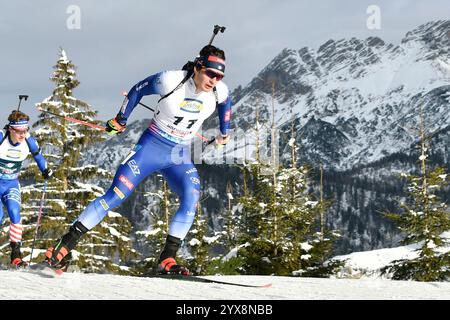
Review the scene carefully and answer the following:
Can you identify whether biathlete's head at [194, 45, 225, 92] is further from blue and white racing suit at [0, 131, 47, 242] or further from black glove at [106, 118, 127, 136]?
blue and white racing suit at [0, 131, 47, 242]

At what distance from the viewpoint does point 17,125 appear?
8789 millimetres

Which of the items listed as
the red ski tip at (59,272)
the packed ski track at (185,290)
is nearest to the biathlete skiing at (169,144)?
the red ski tip at (59,272)

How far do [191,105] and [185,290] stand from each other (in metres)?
2.21

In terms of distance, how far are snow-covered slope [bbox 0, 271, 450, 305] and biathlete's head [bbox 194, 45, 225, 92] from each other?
2.17 m

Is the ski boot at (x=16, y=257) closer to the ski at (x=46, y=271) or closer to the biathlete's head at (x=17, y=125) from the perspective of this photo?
the biathlete's head at (x=17, y=125)

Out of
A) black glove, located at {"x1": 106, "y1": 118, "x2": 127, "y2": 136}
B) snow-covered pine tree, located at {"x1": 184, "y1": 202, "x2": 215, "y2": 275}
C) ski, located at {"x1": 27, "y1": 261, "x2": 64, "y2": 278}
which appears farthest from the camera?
snow-covered pine tree, located at {"x1": 184, "y1": 202, "x2": 215, "y2": 275}

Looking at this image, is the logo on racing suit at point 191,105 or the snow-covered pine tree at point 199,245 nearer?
the logo on racing suit at point 191,105

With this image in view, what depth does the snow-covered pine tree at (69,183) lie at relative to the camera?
728 inches

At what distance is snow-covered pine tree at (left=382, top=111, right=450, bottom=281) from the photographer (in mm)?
16219

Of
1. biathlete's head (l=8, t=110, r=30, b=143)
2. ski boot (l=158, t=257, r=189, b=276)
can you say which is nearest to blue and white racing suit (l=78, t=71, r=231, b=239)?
ski boot (l=158, t=257, r=189, b=276)

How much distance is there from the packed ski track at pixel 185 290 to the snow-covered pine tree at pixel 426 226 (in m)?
10.9

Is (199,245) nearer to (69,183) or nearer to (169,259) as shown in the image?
(69,183)
